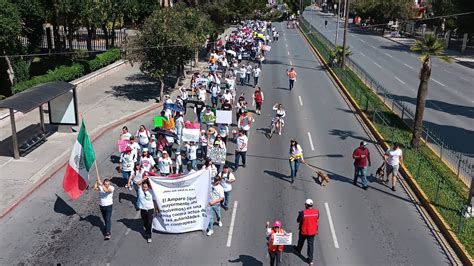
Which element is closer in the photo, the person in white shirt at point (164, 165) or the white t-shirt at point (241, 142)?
the person in white shirt at point (164, 165)

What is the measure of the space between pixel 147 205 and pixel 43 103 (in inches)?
367

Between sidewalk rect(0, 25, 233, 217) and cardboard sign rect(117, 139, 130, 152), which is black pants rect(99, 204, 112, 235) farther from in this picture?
cardboard sign rect(117, 139, 130, 152)

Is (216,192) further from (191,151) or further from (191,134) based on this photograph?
(191,134)

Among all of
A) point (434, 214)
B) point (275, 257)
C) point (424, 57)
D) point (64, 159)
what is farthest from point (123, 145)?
point (424, 57)

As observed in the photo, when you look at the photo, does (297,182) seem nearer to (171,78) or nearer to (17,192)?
(17,192)

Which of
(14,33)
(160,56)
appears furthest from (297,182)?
(14,33)

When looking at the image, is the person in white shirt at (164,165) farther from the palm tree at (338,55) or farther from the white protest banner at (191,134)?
the palm tree at (338,55)

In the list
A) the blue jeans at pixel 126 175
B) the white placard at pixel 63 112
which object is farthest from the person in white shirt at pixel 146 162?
the white placard at pixel 63 112

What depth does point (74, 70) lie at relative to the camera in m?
34.6

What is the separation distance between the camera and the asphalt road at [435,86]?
26312 mm

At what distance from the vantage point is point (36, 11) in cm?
3244

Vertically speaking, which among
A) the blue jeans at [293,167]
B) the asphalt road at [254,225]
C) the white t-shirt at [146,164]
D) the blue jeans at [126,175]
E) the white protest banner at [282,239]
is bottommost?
the asphalt road at [254,225]

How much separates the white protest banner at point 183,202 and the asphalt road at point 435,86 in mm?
13829

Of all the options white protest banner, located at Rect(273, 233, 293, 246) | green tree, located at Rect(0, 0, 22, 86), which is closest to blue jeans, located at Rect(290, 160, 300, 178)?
white protest banner, located at Rect(273, 233, 293, 246)
